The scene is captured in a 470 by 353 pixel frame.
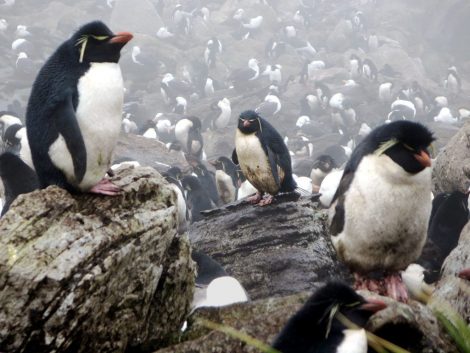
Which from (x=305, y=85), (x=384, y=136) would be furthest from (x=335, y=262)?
(x=305, y=85)

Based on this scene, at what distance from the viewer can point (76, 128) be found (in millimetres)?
3451

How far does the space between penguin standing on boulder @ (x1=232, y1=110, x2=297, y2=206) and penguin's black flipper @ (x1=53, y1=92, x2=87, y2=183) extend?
3.83 m

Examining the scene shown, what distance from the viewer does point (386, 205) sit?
3762 mm

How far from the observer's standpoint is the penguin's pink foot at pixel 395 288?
3.79 metres

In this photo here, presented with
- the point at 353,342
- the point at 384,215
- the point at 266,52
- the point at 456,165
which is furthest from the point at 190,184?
the point at 266,52

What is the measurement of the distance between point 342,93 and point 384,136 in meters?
26.2

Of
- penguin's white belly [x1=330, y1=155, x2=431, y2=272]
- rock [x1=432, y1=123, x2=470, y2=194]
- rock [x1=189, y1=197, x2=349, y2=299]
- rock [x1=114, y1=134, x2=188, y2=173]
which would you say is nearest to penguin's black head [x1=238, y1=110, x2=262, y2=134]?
rock [x1=189, y1=197, x2=349, y2=299]

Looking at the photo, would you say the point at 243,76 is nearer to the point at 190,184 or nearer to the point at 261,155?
the point at 190,184

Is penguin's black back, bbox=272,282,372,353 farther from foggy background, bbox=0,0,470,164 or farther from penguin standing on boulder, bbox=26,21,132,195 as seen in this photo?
foggy background, bbox=0,0,470,164

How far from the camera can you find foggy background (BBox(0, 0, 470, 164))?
27766 millimetres

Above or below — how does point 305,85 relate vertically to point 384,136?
below

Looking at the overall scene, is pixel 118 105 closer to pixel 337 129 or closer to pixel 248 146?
pixel 248 146

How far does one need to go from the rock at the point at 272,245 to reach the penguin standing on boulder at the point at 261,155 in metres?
0.28

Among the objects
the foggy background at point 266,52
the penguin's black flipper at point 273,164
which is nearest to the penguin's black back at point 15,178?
the penguin's black flipper at point 273,164
